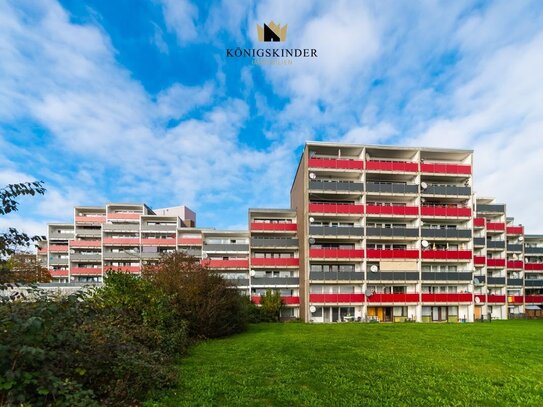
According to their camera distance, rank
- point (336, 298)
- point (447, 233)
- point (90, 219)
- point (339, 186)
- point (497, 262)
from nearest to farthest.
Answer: point (336, 298)
point (339, 186)
point (447, 233)
point (497, 262)
point (90, 219)

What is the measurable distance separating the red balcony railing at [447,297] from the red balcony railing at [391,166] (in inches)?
597

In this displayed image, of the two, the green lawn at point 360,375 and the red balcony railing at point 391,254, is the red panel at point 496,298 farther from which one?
the green lawn at point 360,375

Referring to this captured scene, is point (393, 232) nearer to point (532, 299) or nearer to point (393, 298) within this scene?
point (393, 298)

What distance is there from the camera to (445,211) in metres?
39.7

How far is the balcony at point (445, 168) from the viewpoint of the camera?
39562mm

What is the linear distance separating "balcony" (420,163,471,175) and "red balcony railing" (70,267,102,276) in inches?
2011

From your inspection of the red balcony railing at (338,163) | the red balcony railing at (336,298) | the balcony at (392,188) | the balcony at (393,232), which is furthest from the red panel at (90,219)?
the balcony at (392,188)

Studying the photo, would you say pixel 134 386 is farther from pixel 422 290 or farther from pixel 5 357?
pixel 422 290

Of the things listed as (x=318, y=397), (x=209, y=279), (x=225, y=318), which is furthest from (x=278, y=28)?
(x=318, y=397)

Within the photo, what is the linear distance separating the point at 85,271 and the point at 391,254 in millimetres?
47176


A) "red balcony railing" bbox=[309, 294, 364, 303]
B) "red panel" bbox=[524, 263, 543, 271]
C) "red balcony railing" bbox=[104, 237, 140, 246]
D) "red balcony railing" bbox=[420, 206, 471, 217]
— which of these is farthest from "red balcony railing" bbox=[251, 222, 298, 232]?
"red panel" bbox=[524, 263, 543, 271]

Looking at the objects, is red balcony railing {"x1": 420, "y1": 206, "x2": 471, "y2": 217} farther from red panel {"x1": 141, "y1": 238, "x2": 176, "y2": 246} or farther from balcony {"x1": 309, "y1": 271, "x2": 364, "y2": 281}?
red panel {"x1": 141, "y1": 238, "x2": 176, "y2": 246}

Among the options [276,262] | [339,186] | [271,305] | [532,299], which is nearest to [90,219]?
[276,262]

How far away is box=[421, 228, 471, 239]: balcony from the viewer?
38.8 metres
